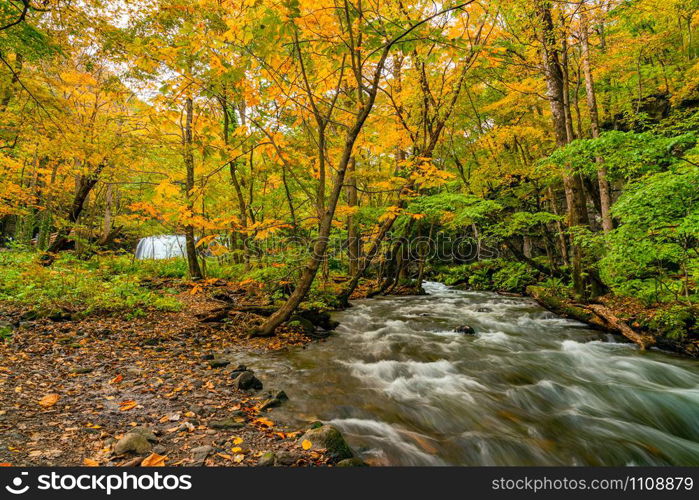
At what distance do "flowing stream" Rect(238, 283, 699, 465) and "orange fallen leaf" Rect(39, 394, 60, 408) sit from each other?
211 centimetres

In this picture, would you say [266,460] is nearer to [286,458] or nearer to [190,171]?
[286,458]

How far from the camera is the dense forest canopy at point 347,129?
4.90 metres

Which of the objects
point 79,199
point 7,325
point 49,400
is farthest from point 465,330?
point 79,199

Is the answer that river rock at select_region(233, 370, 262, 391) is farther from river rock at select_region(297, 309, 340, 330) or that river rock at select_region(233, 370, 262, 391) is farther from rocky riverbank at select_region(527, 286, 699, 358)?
rocky riverbank at select_region(527, 286, 699, 358)

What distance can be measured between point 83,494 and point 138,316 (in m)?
5.43

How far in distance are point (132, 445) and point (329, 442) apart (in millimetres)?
1585

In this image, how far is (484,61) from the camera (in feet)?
14.5

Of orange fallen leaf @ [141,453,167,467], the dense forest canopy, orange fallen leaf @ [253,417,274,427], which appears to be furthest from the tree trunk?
orange fallen leaf @ [141,453,167,467]

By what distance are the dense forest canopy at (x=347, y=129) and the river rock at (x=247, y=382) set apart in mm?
1893

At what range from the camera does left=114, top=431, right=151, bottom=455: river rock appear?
2459mm

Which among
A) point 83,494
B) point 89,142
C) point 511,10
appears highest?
point 511,10

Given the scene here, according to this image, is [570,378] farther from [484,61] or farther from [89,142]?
[89,142]

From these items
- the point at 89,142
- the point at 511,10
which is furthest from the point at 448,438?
the point at 89,142

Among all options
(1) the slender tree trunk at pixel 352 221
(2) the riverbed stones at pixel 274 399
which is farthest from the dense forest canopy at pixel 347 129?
(2) the riverbed stones at pixel 274 399
